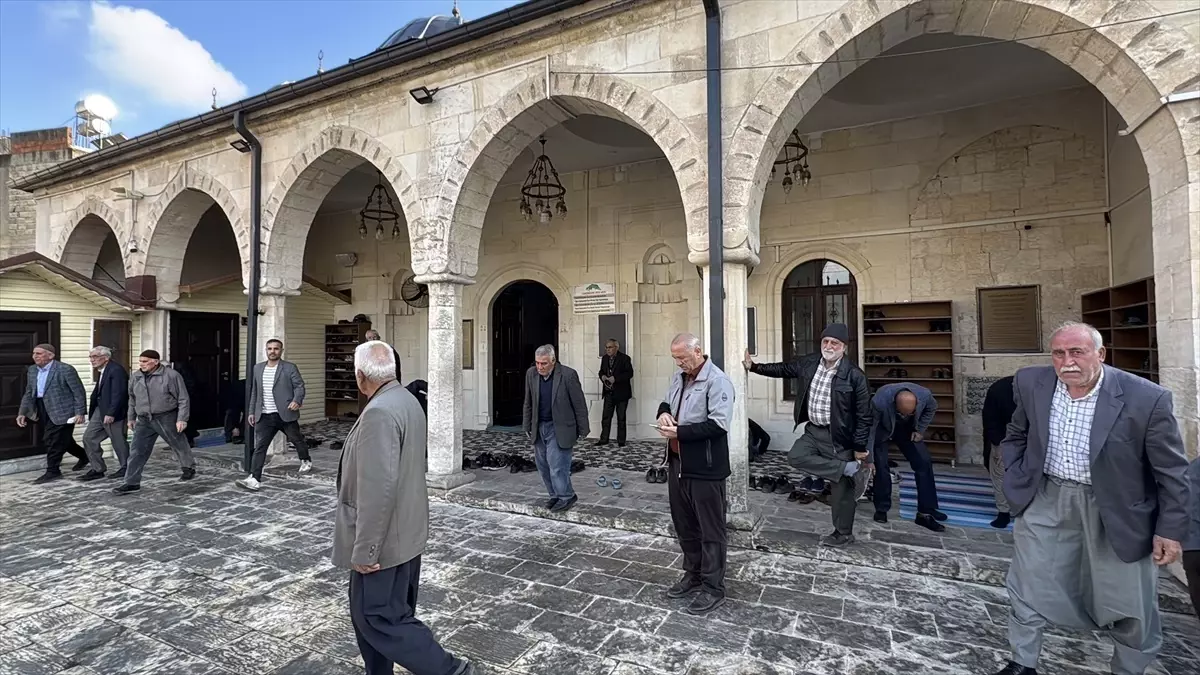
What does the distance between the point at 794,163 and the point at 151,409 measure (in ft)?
26.9

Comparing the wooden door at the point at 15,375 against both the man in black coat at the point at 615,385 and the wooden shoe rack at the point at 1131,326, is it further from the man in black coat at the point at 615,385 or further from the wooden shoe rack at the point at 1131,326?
the wooden shoe rack at the point at 1131,326

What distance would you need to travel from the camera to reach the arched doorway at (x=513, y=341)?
32.7 ft

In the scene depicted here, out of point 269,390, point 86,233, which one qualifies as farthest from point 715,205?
point 86,233

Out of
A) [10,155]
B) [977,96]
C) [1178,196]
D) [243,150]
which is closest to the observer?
[1178,196]

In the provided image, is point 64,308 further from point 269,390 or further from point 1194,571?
point 1194,571

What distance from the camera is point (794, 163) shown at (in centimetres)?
744

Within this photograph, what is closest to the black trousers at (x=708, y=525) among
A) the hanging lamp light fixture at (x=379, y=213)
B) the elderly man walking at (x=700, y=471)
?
the elderly man walking at (x=700, y=471)

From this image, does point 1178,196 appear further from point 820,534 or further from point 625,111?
point 625,111

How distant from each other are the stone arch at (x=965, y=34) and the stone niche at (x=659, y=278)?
3.91 m

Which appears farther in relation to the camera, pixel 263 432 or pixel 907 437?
pixel 263 432

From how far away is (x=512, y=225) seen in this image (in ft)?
31.4

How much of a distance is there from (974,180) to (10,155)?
61.3 ft

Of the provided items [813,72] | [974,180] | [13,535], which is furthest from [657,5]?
[13,535]

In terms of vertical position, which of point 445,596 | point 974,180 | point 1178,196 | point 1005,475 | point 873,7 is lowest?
point 445,596
